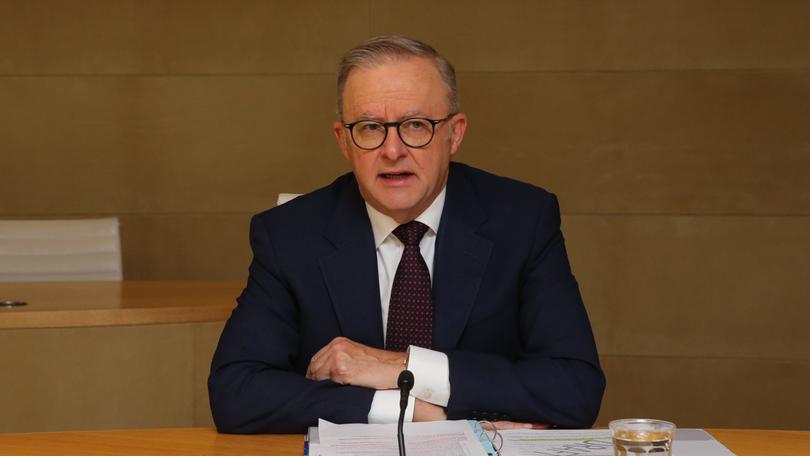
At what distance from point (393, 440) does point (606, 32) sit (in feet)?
11.5

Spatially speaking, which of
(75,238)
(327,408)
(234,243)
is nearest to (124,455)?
(327,408)

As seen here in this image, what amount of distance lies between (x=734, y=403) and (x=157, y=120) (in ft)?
9.77

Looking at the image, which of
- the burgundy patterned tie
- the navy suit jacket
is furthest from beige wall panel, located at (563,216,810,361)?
the burgundy patterned tie

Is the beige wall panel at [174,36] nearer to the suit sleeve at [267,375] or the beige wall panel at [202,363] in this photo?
the beige wall panel at [202,363]

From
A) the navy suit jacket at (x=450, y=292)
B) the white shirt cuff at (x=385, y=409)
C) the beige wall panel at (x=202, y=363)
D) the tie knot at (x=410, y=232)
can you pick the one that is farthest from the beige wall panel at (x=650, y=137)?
the white shirt cuff at (x=385, y=409)

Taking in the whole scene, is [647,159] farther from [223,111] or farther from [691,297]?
[223,111]

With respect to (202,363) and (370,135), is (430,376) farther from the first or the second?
(202,363)

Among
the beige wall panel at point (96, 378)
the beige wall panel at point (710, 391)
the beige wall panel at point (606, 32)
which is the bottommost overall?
the beige wall panel at point (710, 391)

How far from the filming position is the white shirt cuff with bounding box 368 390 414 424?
189cm

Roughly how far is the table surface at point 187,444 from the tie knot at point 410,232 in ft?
1.99

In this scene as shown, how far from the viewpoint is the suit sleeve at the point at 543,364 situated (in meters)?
1.98

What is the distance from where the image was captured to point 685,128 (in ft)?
15.9

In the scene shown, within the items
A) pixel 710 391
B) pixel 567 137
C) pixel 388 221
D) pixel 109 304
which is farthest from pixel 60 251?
pixel 710 391

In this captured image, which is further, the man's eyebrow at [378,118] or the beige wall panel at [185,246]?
the beige wall panel at [185,246]
